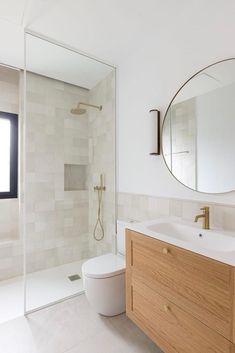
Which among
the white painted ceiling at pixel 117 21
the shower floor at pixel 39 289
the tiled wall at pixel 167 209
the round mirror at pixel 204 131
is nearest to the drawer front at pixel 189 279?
the tiled wall at pixel 167 209

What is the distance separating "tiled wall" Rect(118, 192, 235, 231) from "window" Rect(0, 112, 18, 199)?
4.68ft

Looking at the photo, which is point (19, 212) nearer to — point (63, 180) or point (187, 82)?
point (63, 180)

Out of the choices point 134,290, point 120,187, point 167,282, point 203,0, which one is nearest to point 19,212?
point 120,187

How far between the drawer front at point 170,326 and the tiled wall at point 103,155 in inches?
41.0

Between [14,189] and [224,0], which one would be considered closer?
[224,0]

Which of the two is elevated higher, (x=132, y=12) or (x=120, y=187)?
(x=132, y=12)

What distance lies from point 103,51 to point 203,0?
1.00m

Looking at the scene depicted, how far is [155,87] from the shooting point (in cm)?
184

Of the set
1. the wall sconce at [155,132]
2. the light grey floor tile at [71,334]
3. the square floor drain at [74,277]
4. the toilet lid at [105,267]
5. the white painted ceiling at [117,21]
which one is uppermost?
the white painted ceiling at [117,21]

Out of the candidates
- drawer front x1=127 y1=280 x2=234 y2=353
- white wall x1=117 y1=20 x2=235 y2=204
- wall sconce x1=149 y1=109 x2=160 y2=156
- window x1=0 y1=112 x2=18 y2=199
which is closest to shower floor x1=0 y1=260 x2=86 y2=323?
drawer front x1=127 y1=280 x2=234 y2=353

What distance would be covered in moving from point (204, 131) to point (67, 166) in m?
1.74

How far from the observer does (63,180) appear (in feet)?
8.68

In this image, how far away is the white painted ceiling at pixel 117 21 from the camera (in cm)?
148

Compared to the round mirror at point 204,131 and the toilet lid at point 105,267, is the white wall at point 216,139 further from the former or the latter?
the toilet lid at point 105,267
